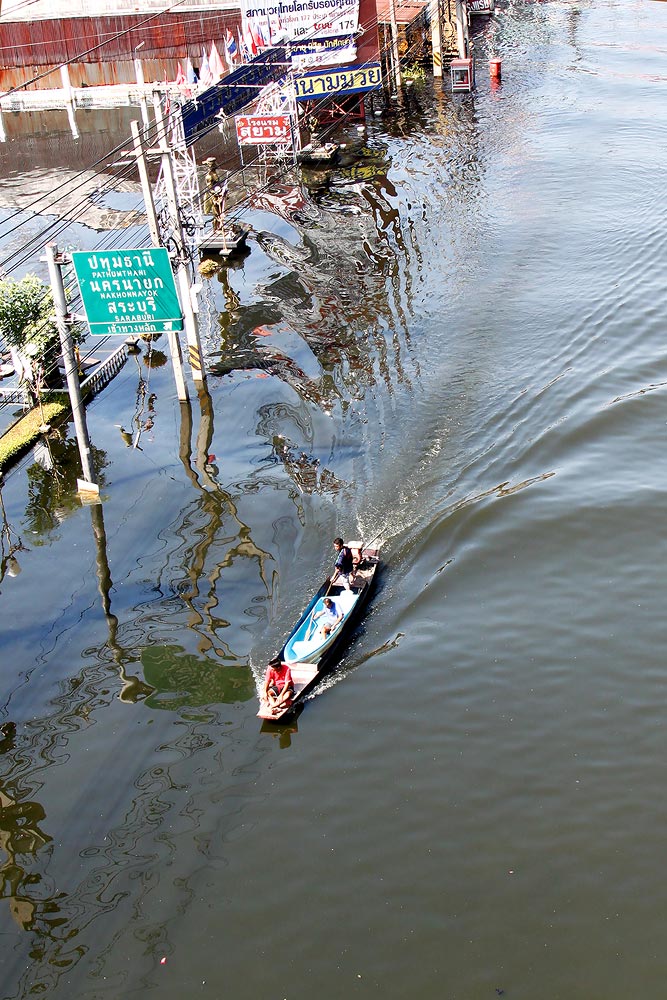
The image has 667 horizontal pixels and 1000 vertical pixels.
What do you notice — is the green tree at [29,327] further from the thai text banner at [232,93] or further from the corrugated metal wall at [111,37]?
the corrugated metal wall at [111,37]

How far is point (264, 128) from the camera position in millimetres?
45594

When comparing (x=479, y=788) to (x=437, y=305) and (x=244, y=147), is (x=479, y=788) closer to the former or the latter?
(x=437, y=305)

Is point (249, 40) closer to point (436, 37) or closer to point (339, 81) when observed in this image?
point (339, 81)

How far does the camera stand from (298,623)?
21.5 meters

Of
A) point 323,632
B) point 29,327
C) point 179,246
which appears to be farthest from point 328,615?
point 29,327

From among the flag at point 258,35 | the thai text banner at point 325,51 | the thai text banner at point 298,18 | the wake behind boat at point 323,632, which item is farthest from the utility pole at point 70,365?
the thai text banner at point 298,18

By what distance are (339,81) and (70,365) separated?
31.4 metres

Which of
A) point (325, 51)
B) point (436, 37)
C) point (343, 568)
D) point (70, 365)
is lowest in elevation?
point (343, 568)

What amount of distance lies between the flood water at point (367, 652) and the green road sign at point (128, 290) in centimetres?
467

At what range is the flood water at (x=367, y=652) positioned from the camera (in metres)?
15.8

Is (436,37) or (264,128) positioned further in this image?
(436,37)

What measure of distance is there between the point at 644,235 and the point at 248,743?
30459 millimetres

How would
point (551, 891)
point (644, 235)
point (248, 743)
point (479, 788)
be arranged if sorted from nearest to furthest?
point (551, 891)
point (479, 788)
point (248, 743)
point (644, 235)

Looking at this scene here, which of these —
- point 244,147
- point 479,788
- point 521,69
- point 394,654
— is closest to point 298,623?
point 394,654
